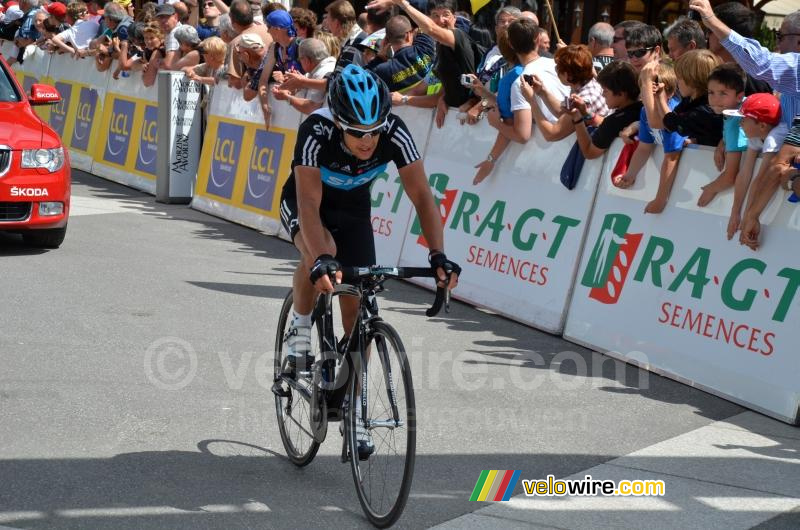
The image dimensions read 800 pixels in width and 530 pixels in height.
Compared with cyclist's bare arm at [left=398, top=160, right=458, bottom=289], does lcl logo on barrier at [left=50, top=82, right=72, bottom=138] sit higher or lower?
lower

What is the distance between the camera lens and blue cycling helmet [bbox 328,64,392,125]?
16.8ft

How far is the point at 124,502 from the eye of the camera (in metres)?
5.27

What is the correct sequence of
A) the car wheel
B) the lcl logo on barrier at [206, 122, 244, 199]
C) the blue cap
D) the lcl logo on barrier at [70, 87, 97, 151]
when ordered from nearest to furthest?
the car wheel
the blue cap
the lcl logo on barrier at [206, 122, 244, 199]
the lcl logo on barrier at [70, 87, 97, 151]

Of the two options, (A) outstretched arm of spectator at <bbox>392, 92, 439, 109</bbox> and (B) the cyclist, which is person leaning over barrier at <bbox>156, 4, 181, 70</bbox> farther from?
(B) the cyclist

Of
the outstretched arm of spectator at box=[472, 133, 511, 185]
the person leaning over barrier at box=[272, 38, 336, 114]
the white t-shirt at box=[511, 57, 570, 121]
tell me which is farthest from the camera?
the person leaning over barrier at box=[272, 38, 336, 114]

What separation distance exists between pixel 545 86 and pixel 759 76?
230cm

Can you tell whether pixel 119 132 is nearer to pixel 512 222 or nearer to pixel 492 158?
pixel 492 158

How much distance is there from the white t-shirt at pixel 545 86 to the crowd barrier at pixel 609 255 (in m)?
0.28

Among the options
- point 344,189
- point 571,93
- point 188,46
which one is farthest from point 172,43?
point 344,189

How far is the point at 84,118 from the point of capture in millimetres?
17359

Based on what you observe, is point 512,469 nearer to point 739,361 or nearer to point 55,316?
point 739,361

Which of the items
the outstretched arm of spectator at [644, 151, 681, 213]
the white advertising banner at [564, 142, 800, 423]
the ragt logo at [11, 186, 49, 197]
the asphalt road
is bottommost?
the asphalt road

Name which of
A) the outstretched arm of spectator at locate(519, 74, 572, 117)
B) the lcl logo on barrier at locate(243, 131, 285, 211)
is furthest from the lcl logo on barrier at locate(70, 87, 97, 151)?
the outstretched arm of spectator at locate(519, 74, 572, 117)

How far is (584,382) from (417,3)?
20.9 feet
